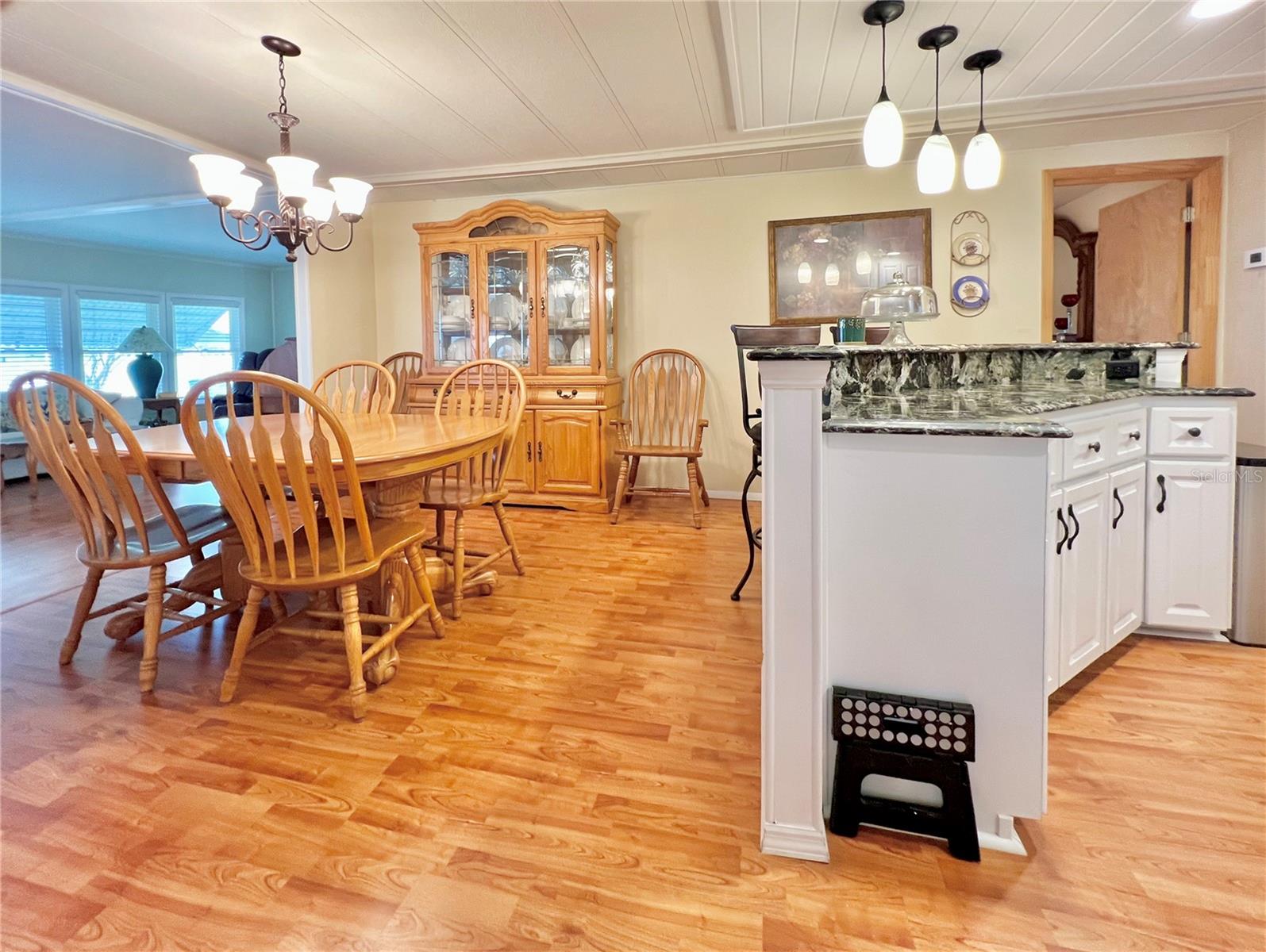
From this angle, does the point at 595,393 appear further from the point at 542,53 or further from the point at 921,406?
the point at 921,406

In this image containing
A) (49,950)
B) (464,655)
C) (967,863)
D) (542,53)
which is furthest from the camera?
(542,53)

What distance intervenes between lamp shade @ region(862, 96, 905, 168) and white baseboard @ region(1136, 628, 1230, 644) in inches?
71.0

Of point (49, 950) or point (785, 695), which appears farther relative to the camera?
point (785, 695)

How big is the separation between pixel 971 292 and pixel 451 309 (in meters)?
3.33

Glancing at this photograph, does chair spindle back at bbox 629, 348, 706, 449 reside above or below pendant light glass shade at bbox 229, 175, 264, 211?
below

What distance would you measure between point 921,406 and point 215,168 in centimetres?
255

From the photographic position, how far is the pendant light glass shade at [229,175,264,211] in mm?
2436

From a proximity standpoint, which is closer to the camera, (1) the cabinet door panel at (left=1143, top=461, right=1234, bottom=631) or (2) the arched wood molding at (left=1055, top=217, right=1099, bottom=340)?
(1) the cabinet door panel at (left=1143, top=461, right=1234, bottom=631)

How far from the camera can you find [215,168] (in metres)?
2.37

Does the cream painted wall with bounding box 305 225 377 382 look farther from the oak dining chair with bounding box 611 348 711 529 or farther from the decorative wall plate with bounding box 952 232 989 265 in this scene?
the decorative wall plate with bounding box 952 232 989 265

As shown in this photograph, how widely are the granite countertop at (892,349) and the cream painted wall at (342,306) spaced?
3.65 meters

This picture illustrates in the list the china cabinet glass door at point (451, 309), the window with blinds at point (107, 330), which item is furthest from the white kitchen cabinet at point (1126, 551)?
the window with blinds at point (107, 330)

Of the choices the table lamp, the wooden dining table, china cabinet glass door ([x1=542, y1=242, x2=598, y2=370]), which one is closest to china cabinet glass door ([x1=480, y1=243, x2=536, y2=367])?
china cabinet glass door ([x1=542, y1=242, x2=598, y2=370])

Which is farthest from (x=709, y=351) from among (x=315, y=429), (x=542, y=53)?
(x=315, y=429)
